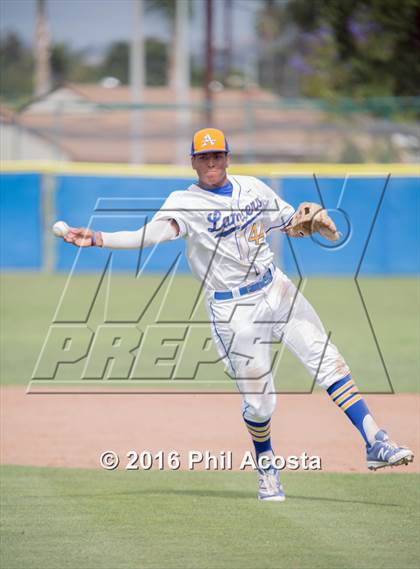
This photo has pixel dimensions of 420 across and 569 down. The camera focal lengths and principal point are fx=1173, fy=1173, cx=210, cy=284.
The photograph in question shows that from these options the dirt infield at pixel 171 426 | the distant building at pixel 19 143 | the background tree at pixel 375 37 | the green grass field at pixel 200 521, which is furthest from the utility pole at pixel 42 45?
the green grass field at pixel 200 521

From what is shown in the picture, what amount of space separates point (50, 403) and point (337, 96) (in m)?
23.0

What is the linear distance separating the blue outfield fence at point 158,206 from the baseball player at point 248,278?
12.6 metres

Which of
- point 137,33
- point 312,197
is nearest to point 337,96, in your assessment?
point 137,33

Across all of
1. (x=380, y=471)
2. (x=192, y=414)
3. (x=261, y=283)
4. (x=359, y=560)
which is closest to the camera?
(x=359, y=560)

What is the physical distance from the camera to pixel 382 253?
20938 mm

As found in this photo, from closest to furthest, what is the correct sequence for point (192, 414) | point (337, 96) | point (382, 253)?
point (192, 414), point (382, 253), point (337, 96)

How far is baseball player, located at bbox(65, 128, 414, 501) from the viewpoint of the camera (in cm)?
715

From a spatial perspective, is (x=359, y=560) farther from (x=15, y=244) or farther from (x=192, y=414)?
(x=15, y=244)

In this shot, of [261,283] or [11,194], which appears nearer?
[261,283]

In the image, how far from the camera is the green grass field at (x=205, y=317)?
1310 centimetres

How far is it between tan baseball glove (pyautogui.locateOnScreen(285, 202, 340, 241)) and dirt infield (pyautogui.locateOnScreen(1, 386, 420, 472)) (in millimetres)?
2146
